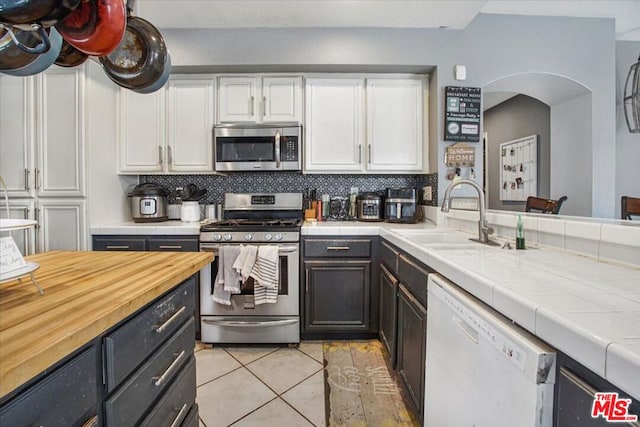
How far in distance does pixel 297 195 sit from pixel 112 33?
6.63 ft

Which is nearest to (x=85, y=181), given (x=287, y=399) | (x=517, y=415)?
(x=287, y=399)

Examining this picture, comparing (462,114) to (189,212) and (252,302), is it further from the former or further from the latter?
(189,212)

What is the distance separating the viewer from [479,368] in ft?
2.74

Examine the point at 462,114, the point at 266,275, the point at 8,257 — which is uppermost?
the point at 462,114

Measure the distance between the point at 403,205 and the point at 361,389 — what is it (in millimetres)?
1439

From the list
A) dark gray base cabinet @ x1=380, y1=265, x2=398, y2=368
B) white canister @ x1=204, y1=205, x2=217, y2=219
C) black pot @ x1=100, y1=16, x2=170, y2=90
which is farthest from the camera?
white canister @ x1=204, y1=205, x2=217, y2=219

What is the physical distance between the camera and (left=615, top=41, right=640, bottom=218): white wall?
288 centimetres

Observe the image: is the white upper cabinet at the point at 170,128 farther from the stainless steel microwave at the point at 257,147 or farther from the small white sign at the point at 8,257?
the small white sign at the point at 8,257

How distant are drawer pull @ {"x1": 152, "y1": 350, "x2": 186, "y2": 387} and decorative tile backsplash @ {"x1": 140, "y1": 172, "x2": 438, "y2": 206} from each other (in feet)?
6.53

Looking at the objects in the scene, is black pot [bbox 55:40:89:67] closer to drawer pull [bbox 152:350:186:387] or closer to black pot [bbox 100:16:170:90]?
black pot [bbox 100:16:170:90]

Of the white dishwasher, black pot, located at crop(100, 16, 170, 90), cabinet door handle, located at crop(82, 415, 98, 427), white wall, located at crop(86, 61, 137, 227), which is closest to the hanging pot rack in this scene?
the white dishwasher

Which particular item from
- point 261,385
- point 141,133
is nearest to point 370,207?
point 261,385

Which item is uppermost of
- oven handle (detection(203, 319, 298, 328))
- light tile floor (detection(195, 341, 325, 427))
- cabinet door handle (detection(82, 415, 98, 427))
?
cabinet door handle (detection(82, 415, 98, 427))

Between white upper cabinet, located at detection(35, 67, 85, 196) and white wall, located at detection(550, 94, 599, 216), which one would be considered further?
white wall, located at detection(550, 94, 599, 216)
